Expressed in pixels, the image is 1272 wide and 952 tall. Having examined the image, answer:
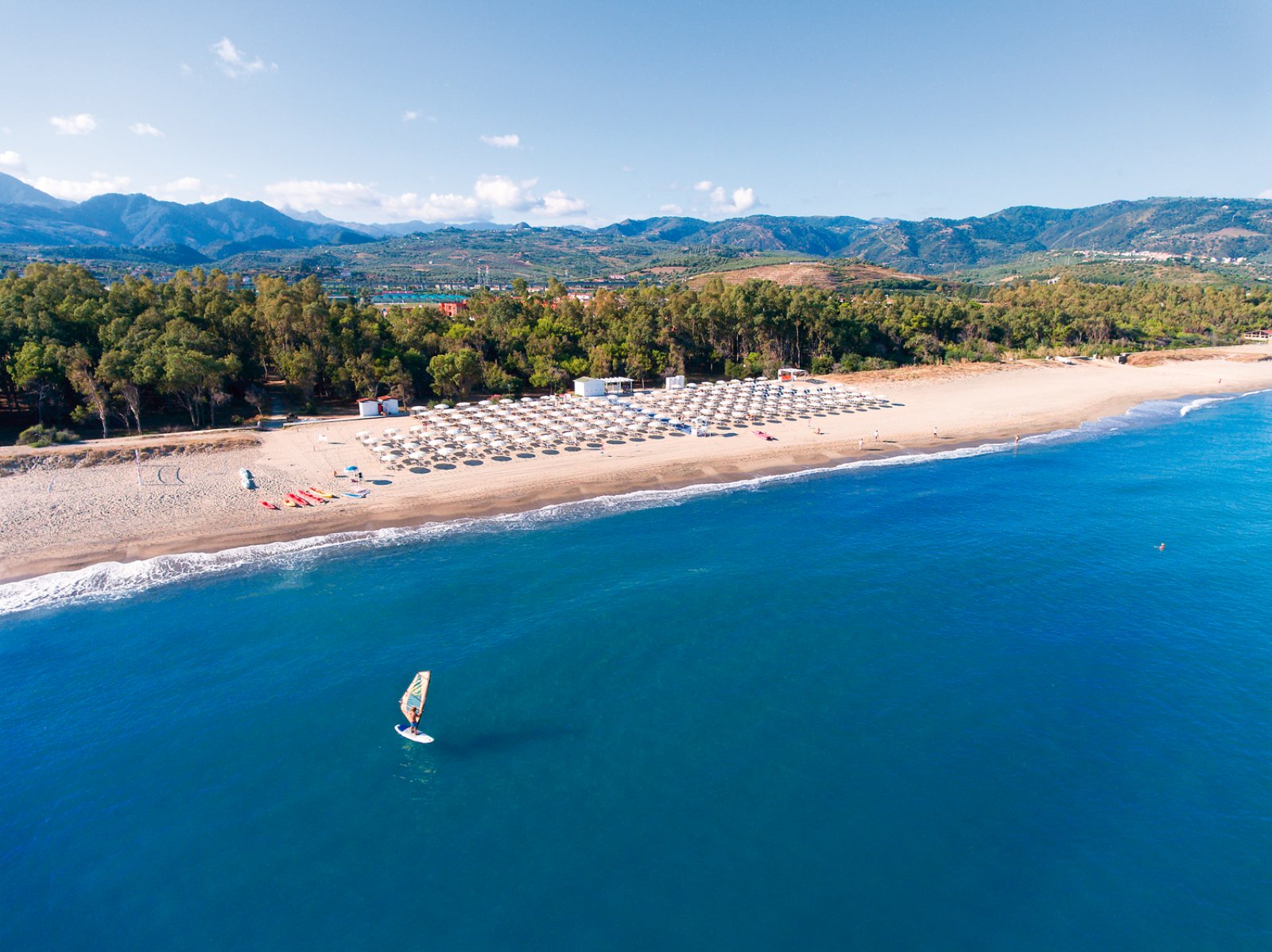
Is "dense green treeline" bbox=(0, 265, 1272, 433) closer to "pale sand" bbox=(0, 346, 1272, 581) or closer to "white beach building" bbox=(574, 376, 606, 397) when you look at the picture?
"white beach building" bbox=(574, 376, 606, 397)

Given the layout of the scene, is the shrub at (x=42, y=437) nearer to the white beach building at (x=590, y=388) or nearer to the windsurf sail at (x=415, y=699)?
the white beach building at (x=590, y=388)

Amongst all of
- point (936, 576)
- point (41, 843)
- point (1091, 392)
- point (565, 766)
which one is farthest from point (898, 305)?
point (41, 843)

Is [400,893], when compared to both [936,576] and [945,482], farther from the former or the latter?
[945,482]

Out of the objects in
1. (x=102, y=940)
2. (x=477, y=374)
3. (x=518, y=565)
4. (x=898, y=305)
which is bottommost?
(x=102, y=940)

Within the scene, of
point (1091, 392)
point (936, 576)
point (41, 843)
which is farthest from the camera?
point (1091, 392)

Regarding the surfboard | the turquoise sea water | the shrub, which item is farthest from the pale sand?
the surfboard

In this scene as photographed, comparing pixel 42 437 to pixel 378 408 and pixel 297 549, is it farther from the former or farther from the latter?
pixel 297 549
